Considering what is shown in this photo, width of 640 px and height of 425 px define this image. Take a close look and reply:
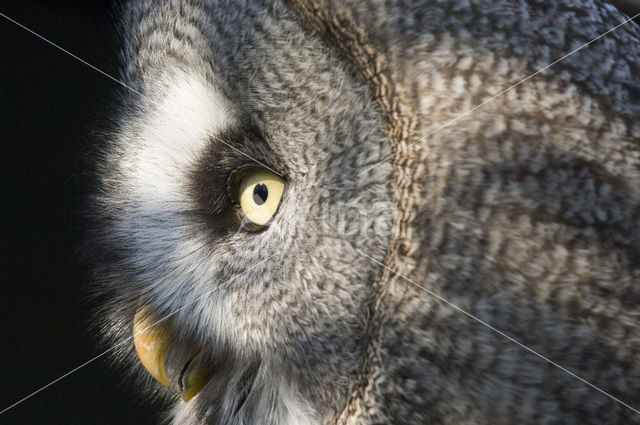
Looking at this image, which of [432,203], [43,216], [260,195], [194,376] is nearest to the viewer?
[432,203]

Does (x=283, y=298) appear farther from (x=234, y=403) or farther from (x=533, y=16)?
(x=533, y=16)

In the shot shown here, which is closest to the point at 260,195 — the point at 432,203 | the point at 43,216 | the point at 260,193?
the point at 260,193

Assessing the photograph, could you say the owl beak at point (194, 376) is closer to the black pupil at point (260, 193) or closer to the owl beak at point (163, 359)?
the owl beak at point (163, 359)

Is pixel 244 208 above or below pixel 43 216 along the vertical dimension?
above

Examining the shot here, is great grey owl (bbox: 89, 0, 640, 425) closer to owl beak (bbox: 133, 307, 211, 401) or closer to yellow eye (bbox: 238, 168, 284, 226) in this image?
yellow eye (bbox: 238, 168, 284, 226)

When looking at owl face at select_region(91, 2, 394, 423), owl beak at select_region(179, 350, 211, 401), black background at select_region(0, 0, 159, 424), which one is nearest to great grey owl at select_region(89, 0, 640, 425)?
owl face at select_region(91, 2, 394, 423)

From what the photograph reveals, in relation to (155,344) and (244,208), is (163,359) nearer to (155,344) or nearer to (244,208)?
(155,344)

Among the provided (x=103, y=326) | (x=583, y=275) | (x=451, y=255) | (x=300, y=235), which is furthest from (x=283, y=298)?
(x=103, y=326)
